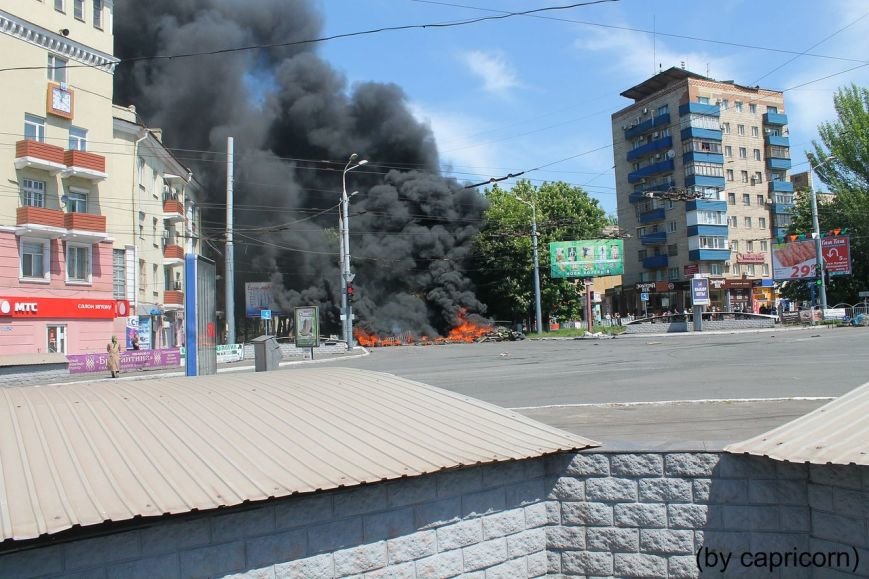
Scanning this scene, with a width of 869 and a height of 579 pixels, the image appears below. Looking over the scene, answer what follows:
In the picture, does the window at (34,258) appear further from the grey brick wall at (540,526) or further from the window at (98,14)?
the grey brick wall at (540,526)

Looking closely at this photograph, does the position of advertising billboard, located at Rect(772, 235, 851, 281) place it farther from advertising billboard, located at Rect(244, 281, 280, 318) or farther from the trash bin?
the trash bin

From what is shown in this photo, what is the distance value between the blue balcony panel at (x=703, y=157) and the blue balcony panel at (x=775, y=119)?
768 cm

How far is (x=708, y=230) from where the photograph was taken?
5988 centimetres

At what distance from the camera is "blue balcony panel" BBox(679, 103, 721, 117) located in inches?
2329

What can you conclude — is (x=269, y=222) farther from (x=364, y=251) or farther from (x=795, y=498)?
(x=795, y=498)

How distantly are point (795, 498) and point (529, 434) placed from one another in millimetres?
1505

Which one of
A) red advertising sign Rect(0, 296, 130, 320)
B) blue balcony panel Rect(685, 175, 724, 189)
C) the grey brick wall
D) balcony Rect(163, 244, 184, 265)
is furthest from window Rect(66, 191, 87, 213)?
blue balcony panel Rect(685, 175, 724, 189)

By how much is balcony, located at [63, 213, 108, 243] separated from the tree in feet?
95.3

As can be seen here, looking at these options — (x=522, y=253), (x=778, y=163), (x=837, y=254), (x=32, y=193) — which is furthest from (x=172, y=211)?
(x=778, y=163)

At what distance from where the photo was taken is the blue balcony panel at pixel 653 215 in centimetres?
6347

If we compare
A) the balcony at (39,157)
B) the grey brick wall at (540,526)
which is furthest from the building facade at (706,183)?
the grey brick wall at (540,526)

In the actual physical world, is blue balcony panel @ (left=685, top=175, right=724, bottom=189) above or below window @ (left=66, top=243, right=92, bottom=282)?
above

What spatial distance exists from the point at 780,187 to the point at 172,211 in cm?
5488

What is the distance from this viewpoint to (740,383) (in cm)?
1245
